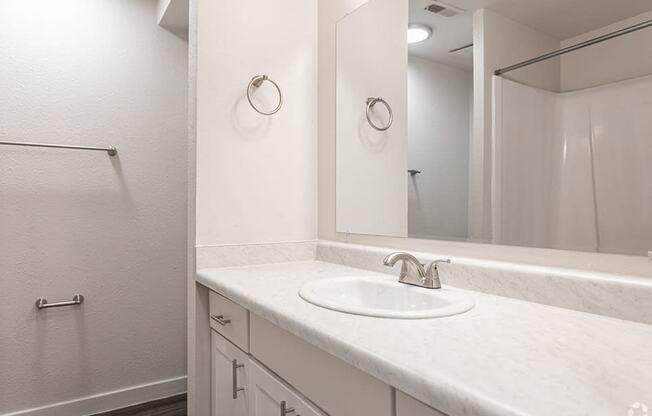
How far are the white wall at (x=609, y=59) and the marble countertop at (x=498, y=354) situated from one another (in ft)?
1.70

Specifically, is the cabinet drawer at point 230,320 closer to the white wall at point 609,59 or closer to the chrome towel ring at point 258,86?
the chrome towel ring at point 258,86

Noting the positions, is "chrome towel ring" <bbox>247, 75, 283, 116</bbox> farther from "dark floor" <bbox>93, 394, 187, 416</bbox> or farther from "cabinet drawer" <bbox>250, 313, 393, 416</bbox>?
"dark floor" <bbox>93, 394, 187, 416</bbox>

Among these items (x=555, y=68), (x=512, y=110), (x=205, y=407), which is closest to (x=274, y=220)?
(x=205, y=407)

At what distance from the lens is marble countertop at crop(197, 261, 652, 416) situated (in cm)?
46

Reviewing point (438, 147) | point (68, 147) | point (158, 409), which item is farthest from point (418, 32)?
point (158, 409)

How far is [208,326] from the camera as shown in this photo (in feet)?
4.67

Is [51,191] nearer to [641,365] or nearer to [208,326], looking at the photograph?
[208,326]

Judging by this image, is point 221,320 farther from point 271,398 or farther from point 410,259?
point 410,259

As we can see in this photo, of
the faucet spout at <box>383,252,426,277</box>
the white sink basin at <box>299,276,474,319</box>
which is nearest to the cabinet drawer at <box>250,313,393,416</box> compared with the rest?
the white sink basin at <box>299,276,474,319</box>

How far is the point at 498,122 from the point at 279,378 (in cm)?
88

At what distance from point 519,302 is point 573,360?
38 centimetres

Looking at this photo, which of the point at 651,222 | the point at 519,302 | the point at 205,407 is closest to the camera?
the point at 651,222

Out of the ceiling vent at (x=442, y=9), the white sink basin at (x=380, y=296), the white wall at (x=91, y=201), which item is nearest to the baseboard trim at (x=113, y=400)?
the white wall at (x=91, y=201)

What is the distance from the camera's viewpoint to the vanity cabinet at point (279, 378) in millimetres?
648
